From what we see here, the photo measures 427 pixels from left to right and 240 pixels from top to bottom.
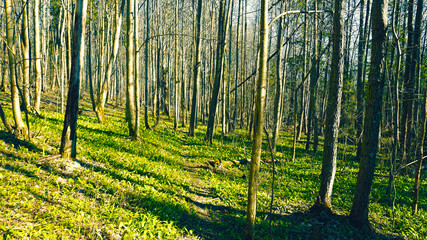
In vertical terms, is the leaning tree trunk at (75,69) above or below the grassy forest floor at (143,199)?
above

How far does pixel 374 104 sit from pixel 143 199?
5551 mm

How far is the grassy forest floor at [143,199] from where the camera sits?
4.01 meters

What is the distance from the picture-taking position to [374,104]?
5.37 metres

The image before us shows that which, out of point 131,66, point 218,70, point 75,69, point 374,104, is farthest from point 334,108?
point 218,70

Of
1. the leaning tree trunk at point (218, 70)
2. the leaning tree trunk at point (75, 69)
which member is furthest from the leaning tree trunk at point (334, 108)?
the leaning tree trunk at point (218, 70)

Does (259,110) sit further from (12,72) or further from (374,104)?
(12,72)

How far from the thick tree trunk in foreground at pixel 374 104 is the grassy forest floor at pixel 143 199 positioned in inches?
20.5

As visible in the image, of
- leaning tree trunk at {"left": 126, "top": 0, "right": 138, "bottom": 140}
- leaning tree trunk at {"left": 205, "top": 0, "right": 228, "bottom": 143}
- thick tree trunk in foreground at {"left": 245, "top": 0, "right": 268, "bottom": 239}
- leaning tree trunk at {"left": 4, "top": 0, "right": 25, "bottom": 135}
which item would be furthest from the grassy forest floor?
leaning tree trunk at {"left": 205, "top": 0, "right": 228, "bottom": 143}

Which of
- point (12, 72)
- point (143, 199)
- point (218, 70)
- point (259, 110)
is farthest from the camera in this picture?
point (218, 70)

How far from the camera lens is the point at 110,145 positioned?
8.84 meters

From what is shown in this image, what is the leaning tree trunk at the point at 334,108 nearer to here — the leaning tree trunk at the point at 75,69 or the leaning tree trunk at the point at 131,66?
the leaning tree trunk at the point at 75,69

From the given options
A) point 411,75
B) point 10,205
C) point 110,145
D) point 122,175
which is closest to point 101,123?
point 110,145

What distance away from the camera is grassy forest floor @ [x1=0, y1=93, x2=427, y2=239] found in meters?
4.01

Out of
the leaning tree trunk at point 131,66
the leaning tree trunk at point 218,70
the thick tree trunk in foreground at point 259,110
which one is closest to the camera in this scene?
the thick tree trunk in foreground at point 259,110
